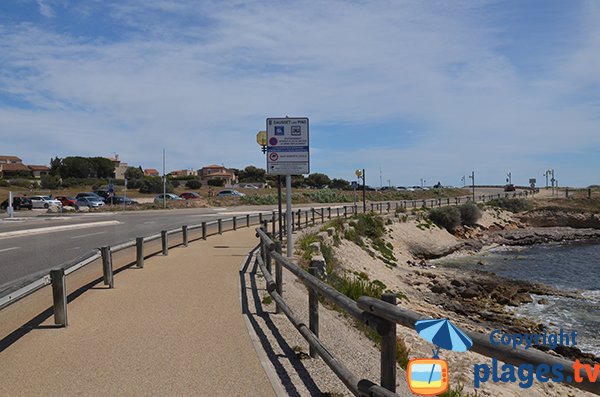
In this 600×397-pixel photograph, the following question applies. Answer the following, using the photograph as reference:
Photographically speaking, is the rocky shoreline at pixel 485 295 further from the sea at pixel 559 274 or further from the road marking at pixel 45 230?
the road marking at pixel 45 230

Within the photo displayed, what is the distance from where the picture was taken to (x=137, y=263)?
13219 millimetres

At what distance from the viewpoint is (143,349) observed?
633 centimetres

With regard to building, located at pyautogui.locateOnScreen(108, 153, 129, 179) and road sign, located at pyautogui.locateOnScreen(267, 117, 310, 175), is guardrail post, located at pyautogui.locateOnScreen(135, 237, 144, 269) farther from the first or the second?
building, located at pyautogui.locateOnScreen(108, 153, 129, 179)

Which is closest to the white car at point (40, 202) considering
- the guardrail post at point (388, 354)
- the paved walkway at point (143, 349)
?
the paved walkway at point (143, 349)

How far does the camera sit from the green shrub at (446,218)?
46594mm

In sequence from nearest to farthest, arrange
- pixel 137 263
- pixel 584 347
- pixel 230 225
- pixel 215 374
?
1. pixel 215 374
2. pixel 137 263
3. pixel 584 347
4. pixel 230 225

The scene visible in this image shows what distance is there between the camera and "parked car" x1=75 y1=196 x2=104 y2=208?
2110 inches

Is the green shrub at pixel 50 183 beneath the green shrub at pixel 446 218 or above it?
above

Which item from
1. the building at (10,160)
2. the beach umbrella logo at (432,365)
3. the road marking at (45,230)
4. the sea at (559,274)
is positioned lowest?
the sea at (559,274)

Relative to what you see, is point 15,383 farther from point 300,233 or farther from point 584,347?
point 300,233

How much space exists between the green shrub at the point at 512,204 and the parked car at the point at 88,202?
41989 millimetres

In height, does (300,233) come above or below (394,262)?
above

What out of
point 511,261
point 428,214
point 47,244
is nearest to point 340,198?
point 428,214

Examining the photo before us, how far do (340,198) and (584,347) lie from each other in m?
59.1
